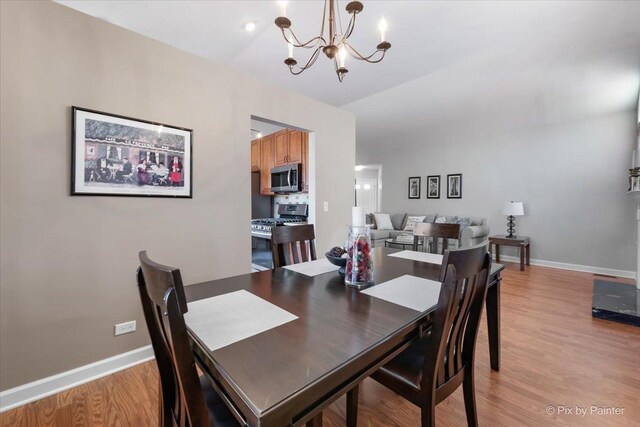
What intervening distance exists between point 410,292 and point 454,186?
548 cm

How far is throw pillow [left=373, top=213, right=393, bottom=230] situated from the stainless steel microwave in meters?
2.98

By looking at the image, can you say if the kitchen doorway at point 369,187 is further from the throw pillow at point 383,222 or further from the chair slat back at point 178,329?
the chair slat back at point 178,329

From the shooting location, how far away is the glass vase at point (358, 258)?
133cm

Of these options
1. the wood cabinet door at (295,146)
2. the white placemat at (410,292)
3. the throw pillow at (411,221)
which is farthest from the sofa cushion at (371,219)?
the white placemat at (410,292)

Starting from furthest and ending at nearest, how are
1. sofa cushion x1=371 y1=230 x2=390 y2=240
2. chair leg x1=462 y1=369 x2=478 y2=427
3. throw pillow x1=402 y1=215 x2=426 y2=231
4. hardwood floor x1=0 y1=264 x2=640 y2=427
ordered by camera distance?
throw pillow x1=402 y1=215 x2=426 y2=231 → sofa cushion x1=371 y1=230 x2=390 y2=240 → hardwood floor x1=0 y1=264 x2=640 y2=427 → chair leg x1=462 y1=369 x2=478 y2=427

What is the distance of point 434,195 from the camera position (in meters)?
6.36

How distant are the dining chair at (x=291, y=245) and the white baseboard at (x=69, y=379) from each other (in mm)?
1220

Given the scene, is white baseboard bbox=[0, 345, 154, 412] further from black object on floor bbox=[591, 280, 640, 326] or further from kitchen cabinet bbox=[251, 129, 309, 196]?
black object on floor bbox=[591, 280, 640, 326]

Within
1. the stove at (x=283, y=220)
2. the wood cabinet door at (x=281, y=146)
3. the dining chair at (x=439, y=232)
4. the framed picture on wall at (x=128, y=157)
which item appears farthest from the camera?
the wood cabinet door at (x=281, y=146)

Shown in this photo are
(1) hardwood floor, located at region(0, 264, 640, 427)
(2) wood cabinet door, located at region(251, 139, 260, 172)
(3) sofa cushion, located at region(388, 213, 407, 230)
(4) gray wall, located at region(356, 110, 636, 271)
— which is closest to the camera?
(1) hardwood floor, located at region(0, 264, 640, 427)

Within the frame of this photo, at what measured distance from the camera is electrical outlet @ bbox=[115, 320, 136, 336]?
6.17ft

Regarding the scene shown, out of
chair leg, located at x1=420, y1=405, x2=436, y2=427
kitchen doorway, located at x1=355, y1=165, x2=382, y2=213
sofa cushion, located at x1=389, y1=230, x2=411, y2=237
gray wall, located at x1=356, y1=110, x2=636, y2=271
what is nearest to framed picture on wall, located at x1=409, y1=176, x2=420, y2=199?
gray wall, located at x1=356, y1=110, x2=636, y2=271

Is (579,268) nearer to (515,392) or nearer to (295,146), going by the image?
(515,392)

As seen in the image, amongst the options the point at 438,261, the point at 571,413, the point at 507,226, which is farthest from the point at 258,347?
the point at 507,226
